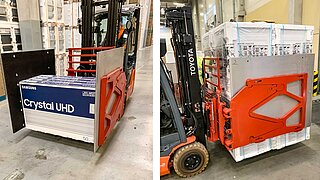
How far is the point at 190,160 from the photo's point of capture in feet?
6.87

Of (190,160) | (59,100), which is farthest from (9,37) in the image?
(190,160)

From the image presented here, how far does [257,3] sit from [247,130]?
4044 mm

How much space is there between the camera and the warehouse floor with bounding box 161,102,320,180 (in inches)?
81.8

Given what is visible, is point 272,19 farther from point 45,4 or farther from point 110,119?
point 45,4

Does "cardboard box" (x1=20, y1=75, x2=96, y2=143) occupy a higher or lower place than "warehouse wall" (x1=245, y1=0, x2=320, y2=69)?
lower

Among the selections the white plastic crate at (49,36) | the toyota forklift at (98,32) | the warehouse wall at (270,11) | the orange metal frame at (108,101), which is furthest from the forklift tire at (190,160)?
the white plastic crate at (49,36)

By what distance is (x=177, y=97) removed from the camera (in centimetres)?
229

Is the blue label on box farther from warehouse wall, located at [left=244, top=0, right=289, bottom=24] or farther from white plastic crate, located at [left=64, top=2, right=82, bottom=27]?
warehouse wall, located at [left=244, top=0, right=289, bottom=24]

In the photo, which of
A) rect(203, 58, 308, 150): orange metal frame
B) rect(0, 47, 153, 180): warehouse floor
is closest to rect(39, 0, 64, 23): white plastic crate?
rect(0, 47, 153, 180): warehouse floor

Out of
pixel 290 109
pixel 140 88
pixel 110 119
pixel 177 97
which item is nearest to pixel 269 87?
pixel 290 109

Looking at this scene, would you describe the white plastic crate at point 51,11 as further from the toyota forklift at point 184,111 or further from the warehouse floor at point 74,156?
the toyota forklift at point 184,111

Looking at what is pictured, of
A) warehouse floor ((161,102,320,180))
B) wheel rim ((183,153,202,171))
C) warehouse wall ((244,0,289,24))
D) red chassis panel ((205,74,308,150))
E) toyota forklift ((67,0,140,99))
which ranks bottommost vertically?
warehouse floor ((161,102,320,180))

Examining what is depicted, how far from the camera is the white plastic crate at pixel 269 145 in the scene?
2132mm

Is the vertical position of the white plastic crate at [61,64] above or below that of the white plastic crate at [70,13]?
below
